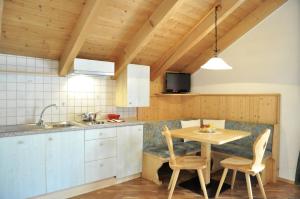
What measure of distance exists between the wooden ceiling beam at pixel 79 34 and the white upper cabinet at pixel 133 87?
90 centimetres

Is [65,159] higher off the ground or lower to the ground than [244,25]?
lower

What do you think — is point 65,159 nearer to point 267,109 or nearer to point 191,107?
point 191,107

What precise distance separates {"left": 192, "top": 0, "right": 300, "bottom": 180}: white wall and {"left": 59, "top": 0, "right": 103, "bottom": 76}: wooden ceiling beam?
2750 millimetres

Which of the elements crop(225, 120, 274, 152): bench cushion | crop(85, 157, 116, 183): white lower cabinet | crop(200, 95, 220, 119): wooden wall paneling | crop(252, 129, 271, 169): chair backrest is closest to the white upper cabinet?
crop(85, 157, 116, 183): white lower cabinet

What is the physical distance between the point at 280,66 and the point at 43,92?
365 cm

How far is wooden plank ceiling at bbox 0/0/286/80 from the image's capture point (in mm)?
2482

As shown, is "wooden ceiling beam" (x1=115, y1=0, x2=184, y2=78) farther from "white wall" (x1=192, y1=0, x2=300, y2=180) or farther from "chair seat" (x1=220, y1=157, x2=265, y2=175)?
"chair seat" (x1=220, y1=157, x2=265, y2=175)

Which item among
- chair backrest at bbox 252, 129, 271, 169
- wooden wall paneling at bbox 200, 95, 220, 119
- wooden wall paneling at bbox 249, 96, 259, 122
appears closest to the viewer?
chair backrest at bbox 252, 129, 271, 169

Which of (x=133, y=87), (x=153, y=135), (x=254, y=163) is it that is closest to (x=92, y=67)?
(x=133, y=87)

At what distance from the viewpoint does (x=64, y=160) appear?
273 centimetres

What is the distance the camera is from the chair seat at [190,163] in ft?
8.77

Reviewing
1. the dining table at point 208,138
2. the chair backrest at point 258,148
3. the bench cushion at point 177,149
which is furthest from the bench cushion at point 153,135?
the chair backrest at point 258,148

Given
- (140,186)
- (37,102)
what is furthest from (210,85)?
(37,102)

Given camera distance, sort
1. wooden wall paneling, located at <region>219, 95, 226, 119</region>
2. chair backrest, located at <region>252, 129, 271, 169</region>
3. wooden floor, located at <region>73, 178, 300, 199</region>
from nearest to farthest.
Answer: chair backrest, located at <region>252, 129, 271, 169</region> → wooden floor, located at <region>73, 178, 300, 199</region> → wooden wall paneling, located at <region>219, 95, 226, 119</region>
